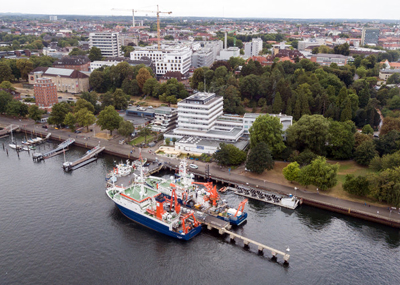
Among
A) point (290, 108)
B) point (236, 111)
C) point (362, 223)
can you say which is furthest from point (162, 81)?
point (362, 223)

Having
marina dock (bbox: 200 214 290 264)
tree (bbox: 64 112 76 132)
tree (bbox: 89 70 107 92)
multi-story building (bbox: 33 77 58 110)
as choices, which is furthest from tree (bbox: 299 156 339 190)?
tree (bbox: 89 70 107 92)

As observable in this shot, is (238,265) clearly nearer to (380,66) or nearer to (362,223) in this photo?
(362,223)

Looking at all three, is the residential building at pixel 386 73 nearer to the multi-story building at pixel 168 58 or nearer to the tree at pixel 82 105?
the multi-story building at pixel 168 58

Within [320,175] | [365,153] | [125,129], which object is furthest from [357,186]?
[125,129]

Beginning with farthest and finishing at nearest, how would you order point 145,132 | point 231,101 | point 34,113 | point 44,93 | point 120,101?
point 44,93 < point 120,101 < point 231,101 < point 34,113 < point 145,132

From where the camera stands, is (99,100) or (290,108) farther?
(99,100)

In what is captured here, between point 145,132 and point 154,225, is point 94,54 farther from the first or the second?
point 154,225
